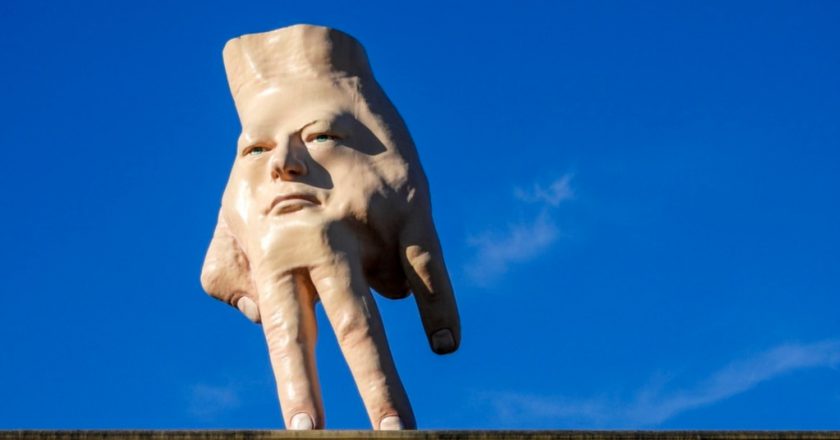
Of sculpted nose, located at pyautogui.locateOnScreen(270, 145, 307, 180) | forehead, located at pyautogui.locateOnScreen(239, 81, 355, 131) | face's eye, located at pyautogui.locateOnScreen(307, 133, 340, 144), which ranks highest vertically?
forehead, located at pyautogui.locateOnScreen(239, 81, 355, 131)

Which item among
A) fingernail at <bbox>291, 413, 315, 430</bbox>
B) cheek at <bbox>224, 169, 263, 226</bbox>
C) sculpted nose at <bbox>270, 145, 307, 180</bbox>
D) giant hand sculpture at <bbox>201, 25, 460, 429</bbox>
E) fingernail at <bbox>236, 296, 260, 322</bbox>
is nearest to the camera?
fingernail at <bbox>291, 413, 315, 430</bbox>

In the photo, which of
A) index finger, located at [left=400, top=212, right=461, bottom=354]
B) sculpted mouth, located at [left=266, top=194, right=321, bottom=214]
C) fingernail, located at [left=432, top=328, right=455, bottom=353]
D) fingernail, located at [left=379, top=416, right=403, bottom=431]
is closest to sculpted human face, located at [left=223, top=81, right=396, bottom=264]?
sculpted mouth, located at [left=266, top=194, right=321, bottom=214]

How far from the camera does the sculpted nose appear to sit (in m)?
14.1

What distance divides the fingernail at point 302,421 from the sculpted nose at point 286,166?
220 centimetres

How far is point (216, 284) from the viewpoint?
14.9 m

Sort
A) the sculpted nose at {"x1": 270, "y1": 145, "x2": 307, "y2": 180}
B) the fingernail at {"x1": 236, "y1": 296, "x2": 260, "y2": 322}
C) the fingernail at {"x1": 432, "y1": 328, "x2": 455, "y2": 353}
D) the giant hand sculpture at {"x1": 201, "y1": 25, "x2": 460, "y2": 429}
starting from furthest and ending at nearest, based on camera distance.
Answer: the fingernail at {"x1": 236, "y1": 296, "x2": 260, "y2": 322}, the fingernail at {"x1": 432, "y1": 328, "x2": 455, "y2": 353}, the sculpted nose at {"x1": 270, "y1": 145, "x2": 307, "y2": 180}, the giant hand sculpture at {"x1": 201, "y1": 25, "x2": 460, "y2": 429}

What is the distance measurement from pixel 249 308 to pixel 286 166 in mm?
1580

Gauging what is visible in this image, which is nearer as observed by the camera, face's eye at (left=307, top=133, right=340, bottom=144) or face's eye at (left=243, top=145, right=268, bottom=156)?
face's eye at (left=307, top=133, right=340, bottom=144)

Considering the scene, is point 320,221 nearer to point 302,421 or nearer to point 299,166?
point 299,166

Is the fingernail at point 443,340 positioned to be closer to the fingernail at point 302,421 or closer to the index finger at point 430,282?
the index finger at point 430,282

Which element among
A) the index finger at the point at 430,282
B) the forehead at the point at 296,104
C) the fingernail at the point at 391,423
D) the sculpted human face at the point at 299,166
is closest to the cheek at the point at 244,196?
the sculpted human face at the point at 299,166

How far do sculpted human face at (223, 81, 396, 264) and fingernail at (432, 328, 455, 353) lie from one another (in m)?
1.39

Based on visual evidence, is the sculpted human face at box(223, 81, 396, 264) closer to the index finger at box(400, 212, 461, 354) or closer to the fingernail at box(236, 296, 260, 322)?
the index finger at box(400, 212, 461, 354)

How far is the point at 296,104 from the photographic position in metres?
14.6
